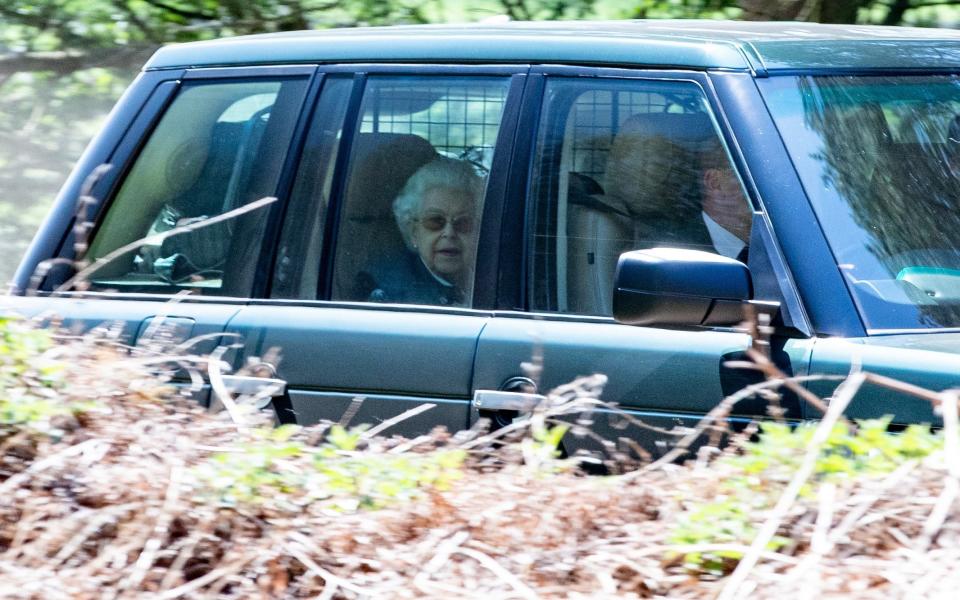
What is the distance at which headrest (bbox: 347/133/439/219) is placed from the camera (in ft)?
13.7

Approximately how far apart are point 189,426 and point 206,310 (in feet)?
3.47

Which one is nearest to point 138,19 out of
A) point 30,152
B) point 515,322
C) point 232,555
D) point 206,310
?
point 30,152

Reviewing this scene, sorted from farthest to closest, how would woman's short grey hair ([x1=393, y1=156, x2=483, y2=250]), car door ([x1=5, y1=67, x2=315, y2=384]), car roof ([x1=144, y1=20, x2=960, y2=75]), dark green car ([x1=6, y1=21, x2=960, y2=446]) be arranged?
car door ([x1=5, y1=67, x2=315, y2=384]), woman's short grey hair ([x1=393, y1=156, x2=483, y2=250]), car roof ([x1=144, y1=20, x2=960, y2=75]), dark green car ([x1=6, y1=21, x2=960, y2=446])

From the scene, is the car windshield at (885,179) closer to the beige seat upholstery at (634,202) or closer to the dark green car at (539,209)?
the dark green car at (539,209)

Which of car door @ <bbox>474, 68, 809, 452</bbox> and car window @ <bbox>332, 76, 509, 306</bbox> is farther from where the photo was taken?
car window @ <bbox>332, 76, 509, 306</bbox>

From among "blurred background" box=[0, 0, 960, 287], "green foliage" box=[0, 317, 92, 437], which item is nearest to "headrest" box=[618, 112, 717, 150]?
"green foliage" box=[0, 317, 92, 437]

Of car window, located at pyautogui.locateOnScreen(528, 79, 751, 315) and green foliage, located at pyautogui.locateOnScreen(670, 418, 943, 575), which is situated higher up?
car window, located at pyautogui.locateOnScreen(528, 79, 751, 315)

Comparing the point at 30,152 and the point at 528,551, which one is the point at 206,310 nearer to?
the point at 528,551

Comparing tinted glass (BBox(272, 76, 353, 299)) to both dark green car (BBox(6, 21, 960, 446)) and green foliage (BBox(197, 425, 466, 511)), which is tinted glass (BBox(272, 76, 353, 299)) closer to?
dark green car (BBox(6, 21, 960, 446))

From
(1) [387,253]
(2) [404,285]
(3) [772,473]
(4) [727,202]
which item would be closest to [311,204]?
(1) [387,253]

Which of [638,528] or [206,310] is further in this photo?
[206,310]

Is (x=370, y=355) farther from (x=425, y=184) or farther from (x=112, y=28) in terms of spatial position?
(x=112, y=28)

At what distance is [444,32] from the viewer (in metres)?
4.31

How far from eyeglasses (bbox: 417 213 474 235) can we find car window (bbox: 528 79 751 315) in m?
0.22
